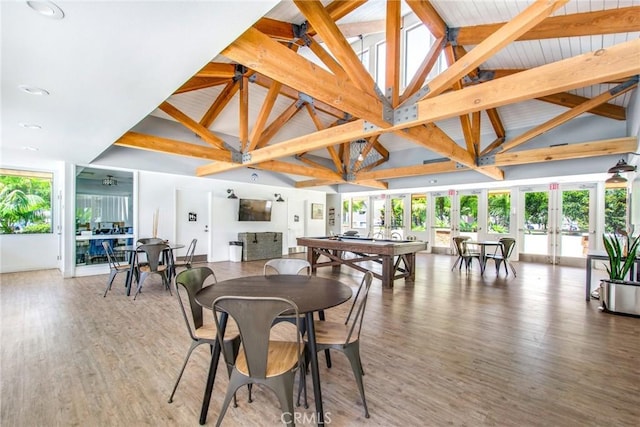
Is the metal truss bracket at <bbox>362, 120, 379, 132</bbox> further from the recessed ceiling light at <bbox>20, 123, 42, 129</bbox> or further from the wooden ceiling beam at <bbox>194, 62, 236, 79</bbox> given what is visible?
the recessed ceiling light at <bbox>20, 123, 42, 129</bbox>

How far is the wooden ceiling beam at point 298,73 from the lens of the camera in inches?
96.3

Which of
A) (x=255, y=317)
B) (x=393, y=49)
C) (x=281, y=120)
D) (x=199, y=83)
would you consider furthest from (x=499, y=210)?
Result: (x=255, y=317)

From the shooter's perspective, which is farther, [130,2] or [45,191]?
[45,191]

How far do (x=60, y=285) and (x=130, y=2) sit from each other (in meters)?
6.03

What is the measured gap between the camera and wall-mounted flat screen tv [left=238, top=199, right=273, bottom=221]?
357 inches

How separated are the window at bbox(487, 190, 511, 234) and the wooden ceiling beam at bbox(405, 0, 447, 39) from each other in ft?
23.1

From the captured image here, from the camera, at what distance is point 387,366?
261 cm

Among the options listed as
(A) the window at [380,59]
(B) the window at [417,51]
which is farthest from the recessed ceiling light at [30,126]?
(B) the window at [417,51]

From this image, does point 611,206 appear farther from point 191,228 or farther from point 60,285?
point 60,285

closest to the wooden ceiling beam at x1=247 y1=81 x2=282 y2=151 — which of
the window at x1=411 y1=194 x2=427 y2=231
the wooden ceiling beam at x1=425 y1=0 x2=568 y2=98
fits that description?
the wooden ceiling beam at x1=425 y1=0 x2=568 y2=98

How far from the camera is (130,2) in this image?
1624mm

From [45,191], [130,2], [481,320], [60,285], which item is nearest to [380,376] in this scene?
[481,320]

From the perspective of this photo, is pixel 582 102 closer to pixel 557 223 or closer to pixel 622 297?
pixel 622 297

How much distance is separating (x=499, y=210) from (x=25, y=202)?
13437mm
